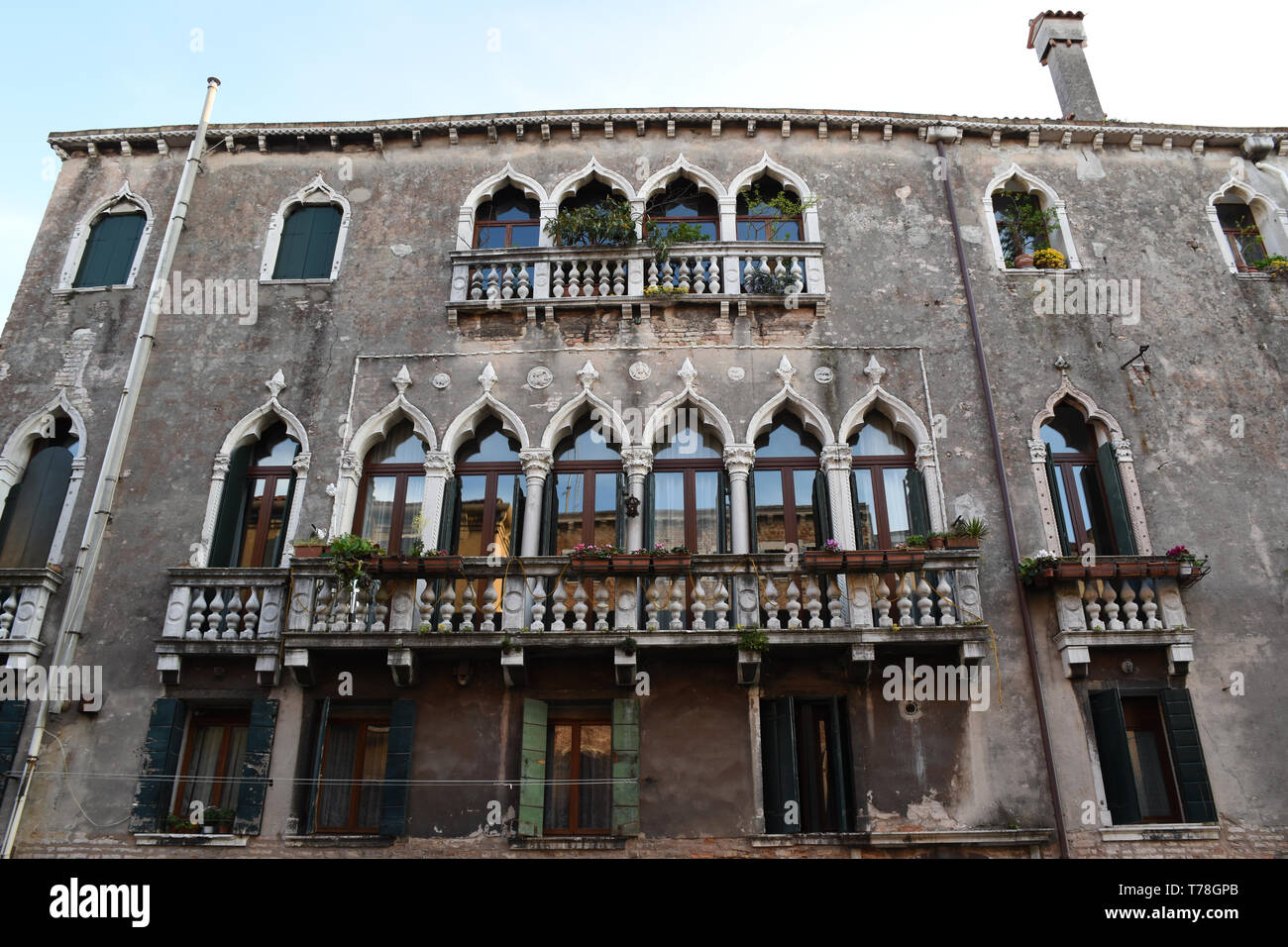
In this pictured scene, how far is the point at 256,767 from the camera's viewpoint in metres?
11.1

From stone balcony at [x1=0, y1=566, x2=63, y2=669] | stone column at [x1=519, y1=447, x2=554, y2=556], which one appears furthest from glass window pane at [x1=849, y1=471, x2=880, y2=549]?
stone balcony at [x1=0, y1=566, x2=63, y2=669]

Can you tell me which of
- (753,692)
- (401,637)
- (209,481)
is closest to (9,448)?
(209,481)

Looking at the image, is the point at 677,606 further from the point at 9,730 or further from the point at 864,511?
the point at 9,730

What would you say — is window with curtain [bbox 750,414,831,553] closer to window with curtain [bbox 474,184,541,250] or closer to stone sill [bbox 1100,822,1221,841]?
stone sill [bbox 1100,822,1221,841]

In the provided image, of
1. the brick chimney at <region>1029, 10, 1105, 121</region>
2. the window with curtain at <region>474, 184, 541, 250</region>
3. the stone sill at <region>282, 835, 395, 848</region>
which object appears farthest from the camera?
the brick chimney at <region>1029, 10, 1105, 121</region>

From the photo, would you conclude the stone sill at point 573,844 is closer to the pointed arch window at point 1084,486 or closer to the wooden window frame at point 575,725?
the wooden window frame at point 575,725

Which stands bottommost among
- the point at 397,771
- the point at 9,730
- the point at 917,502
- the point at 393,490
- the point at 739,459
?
the point at 397,771

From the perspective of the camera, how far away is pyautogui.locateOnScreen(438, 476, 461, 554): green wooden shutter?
12.4 metres

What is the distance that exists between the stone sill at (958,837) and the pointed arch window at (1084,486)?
144 inches

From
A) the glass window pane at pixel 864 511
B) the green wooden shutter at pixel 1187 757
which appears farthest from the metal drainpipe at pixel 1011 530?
the glass window pane at pixel 864 511

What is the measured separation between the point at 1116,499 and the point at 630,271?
281 inches

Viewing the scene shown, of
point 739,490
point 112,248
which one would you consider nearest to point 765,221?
point 739,490

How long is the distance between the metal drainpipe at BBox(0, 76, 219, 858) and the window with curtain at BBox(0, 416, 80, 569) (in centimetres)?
69

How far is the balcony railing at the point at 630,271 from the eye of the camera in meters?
13.7
